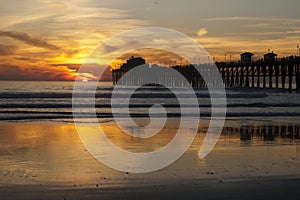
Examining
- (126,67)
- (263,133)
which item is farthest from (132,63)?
(263,133)

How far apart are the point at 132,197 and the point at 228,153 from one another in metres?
4.61

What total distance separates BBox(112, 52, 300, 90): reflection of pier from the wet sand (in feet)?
201

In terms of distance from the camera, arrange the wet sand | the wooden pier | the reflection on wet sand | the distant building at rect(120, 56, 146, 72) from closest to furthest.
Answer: the wet sand
the reflection on wet sand
the wooden pier
the distant building at rect(120, 56, 146, 72)

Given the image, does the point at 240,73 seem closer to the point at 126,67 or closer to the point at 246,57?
the point at 246,57

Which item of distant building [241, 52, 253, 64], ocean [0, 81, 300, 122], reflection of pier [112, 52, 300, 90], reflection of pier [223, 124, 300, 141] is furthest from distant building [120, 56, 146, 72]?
reflection of pier [223, 124, 300, 141]

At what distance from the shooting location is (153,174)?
27.1ft

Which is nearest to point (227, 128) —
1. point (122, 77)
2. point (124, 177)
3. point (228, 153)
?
point (228, 153)

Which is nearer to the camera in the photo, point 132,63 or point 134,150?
point 134,150

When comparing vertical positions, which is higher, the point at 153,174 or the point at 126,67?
the point at 126,67

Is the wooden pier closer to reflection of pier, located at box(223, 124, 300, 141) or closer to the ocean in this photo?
the ocean

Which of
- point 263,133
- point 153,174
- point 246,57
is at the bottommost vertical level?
point 153,174

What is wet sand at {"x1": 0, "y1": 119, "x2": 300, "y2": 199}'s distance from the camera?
22.7 ft

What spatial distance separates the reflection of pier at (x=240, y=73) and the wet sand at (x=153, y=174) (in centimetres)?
6124

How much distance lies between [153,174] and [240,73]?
279 feet
